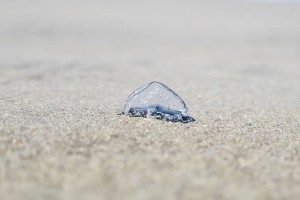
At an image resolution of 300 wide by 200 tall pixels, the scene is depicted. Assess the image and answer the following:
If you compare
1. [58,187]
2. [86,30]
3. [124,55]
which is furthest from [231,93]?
[86,30]

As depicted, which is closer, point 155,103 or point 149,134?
point 149,134

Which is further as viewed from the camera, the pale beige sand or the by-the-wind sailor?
the by-the-wind sailor

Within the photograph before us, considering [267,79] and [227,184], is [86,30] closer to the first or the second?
[267,79]

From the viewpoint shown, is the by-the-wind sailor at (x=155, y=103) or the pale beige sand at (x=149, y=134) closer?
the pale beige sand at (x=149, y=134)

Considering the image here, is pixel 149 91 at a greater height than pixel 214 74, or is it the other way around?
pixel 149 91

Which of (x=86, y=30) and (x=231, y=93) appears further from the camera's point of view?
(x=86, y=30)

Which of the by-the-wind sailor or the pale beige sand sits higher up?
the by-the-wind sailor

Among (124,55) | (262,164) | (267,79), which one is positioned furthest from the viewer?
(124,55)

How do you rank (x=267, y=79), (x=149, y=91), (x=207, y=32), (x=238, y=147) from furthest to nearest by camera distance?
(x=207, y=32) → (x=267, y=79) → (x=149, y=91) → (x=238, y=147)
